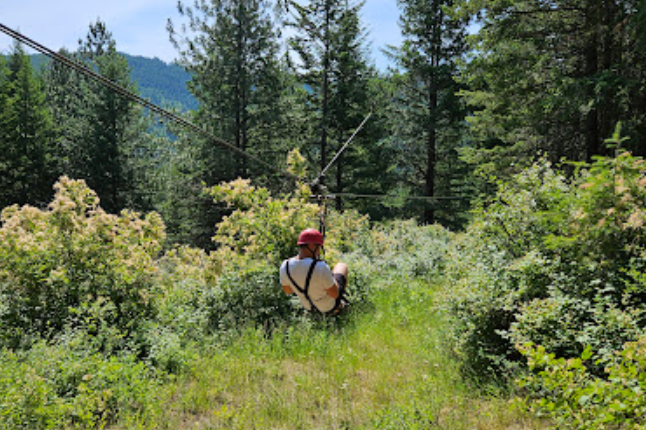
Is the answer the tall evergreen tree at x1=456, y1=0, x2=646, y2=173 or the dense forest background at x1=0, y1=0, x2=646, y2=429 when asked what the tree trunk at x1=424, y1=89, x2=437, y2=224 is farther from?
the tall evergreen tree at x1=456, y1=0, x2=646, y2=173

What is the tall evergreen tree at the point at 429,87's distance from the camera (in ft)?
71.1

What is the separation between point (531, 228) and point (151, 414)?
15.5 feet

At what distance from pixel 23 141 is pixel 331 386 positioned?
32.0 meters

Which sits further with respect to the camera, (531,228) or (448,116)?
(448,116)

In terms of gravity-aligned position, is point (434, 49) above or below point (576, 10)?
above

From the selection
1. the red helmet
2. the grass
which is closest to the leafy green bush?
the grass

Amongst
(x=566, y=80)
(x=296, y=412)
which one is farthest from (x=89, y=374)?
(x=566, y=80)

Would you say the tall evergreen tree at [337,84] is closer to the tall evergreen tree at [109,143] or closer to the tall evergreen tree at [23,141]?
the tall evergreen tree at [109,143]

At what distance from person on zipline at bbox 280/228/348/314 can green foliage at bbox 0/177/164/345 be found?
2.38 m

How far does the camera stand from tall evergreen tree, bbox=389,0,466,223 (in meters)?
21.7

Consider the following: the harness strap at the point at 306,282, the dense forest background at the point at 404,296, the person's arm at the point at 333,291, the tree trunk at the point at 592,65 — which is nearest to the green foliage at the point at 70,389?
the dense forest background at the point at 404,296

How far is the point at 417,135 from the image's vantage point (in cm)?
2378

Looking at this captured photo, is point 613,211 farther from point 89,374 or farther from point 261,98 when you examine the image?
point 261,98

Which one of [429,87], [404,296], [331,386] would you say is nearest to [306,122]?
[429,87]
